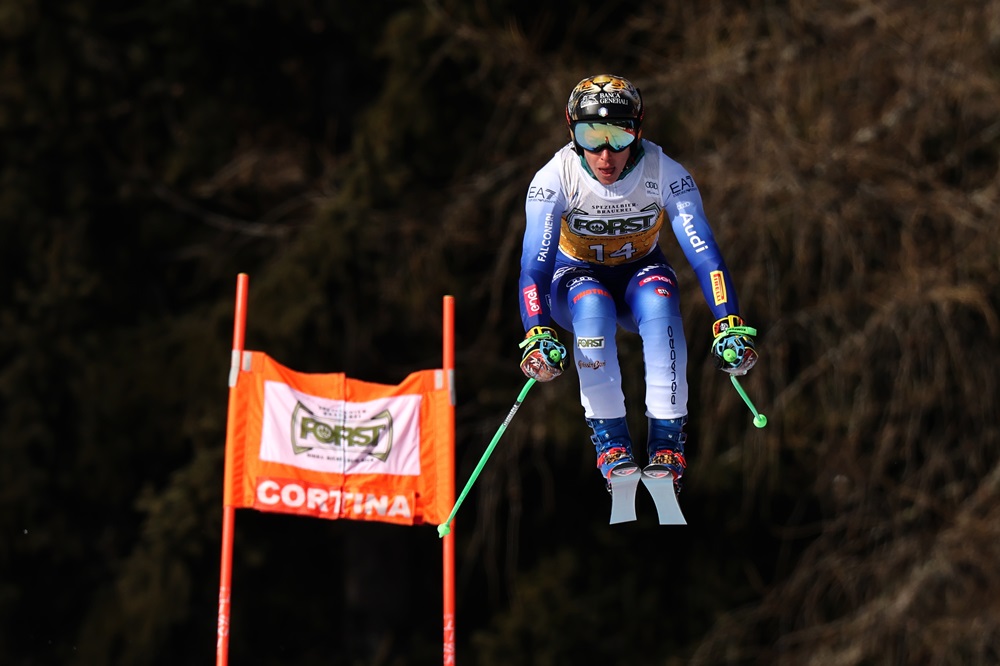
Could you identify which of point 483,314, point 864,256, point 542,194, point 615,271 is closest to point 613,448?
point 615,271

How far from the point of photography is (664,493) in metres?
7.96

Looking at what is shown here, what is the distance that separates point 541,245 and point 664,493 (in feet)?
3.89

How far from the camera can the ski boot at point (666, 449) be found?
793 cm

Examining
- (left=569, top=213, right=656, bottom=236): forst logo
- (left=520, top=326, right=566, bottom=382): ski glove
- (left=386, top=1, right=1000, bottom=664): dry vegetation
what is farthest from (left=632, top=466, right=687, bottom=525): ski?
(left=386, top=1, right=1000, bottom=664): dry vegetation

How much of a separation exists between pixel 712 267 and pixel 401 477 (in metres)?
3.11

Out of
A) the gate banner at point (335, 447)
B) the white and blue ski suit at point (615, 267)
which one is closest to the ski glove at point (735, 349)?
the white and blue ski suit at point (615, 267)

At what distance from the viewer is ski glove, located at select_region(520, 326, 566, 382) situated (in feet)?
24.2

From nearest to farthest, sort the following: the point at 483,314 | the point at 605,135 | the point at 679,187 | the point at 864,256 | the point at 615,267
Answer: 1. the point at 605,135
2. the point at 679,187
3. the point at 615,267
4. the point at 864,256
5. the point at 483,314

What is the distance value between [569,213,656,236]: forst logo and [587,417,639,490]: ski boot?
0.80m

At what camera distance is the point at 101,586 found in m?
18.1

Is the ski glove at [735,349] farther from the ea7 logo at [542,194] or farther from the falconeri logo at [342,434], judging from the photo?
the falconeri logo at [342,434]

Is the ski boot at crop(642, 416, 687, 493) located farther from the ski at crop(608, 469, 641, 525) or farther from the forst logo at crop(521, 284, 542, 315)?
the forst logo at crop(521, 284, 542, 315)

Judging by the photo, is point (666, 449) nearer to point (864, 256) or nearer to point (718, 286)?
point (718, 286)

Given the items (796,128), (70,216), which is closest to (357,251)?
(70,216)
